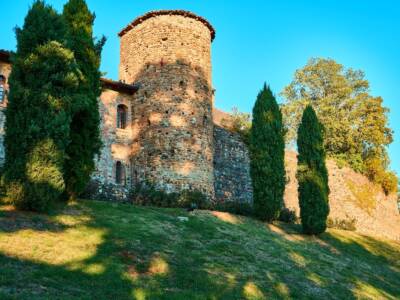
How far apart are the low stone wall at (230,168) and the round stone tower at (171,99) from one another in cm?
220

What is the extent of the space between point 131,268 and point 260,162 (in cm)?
1237

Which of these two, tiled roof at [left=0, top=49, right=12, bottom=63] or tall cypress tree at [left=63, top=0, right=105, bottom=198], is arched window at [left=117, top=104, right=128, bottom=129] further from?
tall cypress tree at [left=63, top=0, right=105, bottom=198]

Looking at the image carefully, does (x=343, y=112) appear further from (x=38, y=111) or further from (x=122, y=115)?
(x=38, y=111)

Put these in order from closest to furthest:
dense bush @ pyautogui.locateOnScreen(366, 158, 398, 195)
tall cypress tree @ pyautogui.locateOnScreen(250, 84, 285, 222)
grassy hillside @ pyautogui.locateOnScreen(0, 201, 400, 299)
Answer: grassy hillside @ pyautogui.locateOnScreen(0, 201, 400, 299) < tall cypress tree @ pyautogui.locateOnScreen(250, 84, 285, 222) < dense bush @ pyautogui.locateOnScreen(366, 158, 398, 195)

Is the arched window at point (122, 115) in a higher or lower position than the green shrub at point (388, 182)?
higher

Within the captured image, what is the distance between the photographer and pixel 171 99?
25234 millimetres

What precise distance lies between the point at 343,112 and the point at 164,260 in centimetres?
3006

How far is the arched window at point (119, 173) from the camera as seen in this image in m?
25.5

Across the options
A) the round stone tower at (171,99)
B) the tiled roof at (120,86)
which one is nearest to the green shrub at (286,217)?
the round stone tower at (171,99)

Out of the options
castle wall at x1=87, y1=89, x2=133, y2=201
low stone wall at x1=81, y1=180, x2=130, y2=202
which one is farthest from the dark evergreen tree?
castle wall at x1=87, y1=89, x2=133, y2=201

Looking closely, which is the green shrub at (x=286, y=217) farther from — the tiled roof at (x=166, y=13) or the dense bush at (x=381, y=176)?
the dense bush at (x=381, y=176)

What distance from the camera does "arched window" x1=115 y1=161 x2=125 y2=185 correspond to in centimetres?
2552

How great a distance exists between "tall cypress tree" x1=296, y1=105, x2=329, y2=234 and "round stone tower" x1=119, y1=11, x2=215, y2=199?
4562mm

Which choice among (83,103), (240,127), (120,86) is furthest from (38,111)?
(240,127)
